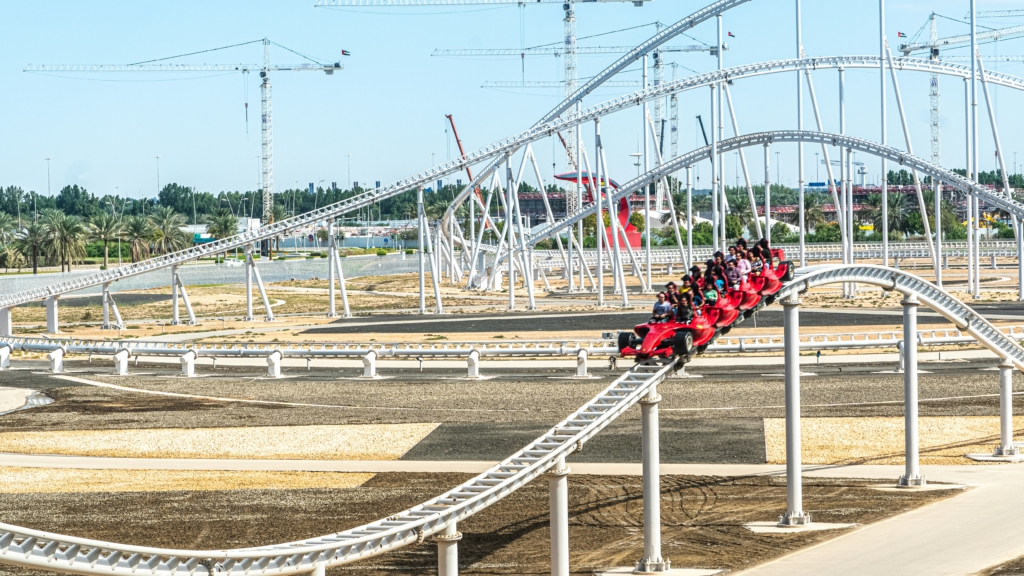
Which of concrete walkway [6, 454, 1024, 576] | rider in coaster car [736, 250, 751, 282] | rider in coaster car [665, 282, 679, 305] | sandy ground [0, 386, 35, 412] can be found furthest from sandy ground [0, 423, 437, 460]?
rider in coaster car [736, 250, 751, 282]

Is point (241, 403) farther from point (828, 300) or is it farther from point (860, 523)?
point (828, 300)

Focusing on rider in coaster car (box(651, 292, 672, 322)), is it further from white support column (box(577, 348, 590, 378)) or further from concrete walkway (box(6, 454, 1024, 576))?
white support column (box(577, 348, 590, 378))

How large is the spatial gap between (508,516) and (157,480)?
8520 millimetres

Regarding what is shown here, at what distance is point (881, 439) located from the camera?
93.9 feet

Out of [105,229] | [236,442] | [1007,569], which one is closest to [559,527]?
[1007,569]

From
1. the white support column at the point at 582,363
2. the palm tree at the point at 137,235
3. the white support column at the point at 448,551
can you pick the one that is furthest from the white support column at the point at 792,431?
the palm tree at the point at 137,235

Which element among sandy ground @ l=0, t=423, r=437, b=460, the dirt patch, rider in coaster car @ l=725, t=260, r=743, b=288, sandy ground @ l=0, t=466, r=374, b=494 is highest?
rider in coaster car @ l=725, t=260, r=743, b=288

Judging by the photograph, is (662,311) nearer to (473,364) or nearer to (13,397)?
(473,364)

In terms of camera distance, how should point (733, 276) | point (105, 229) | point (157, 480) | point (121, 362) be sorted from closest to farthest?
point (733, 276), point (157, 480), point (121, 362), point (105, 229)

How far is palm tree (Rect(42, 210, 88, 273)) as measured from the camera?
358 feet

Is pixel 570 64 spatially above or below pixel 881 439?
above

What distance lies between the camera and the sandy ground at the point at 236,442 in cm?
2881

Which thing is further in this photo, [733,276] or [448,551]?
[733,276]

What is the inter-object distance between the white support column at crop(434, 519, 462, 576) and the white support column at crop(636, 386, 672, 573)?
3.51m
